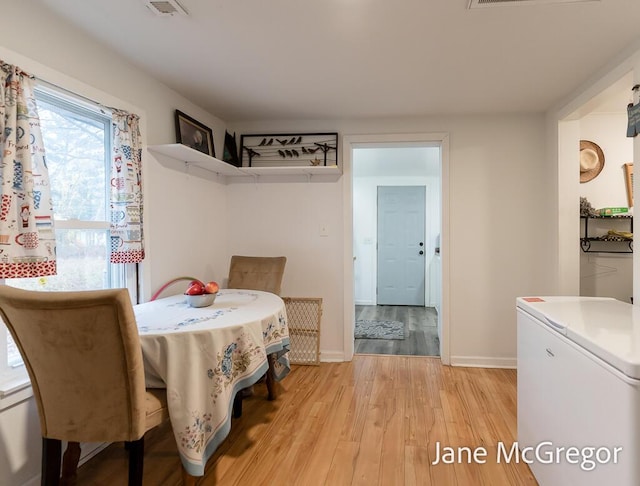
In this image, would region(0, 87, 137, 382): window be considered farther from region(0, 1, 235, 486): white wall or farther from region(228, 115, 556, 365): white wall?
region(228, 115, 556, 365): white wall

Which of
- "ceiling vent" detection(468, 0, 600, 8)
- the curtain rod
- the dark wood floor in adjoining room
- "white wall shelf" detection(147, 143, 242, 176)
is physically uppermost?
"ceiling vent" detection(468, 0, 600, 8)

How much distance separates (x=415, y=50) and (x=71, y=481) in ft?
9.11

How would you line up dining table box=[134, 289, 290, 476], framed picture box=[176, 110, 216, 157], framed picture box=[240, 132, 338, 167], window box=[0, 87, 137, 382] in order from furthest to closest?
framed picture box=[240, 132, 338, 167] < framed picture box=[176, 110, 216, 157] < window box=[0, 87, 137, 382] < dining table box=[134, 289, 290, 476]

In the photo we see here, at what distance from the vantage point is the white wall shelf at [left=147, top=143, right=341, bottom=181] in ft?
7.57

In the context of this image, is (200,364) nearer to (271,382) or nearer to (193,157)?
(271,382)

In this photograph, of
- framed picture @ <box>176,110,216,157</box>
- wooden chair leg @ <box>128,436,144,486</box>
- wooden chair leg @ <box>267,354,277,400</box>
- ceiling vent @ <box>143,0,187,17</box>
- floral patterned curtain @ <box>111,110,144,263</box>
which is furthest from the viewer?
framed picture @ <box>176,110,216,157</box>

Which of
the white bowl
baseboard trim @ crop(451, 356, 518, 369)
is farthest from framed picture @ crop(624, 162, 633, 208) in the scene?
the white bowl

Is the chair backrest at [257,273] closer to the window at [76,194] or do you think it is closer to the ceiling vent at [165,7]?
the window at [76,194]

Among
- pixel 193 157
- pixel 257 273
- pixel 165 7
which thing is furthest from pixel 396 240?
pixel 165 7

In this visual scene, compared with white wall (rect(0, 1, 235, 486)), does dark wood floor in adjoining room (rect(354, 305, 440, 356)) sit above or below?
below

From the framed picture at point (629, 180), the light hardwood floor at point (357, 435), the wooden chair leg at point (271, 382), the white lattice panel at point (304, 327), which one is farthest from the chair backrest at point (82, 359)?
the framed picture at point (629, 180)

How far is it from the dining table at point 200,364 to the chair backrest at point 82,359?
0.16m

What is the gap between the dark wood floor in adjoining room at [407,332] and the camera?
11.6 ft

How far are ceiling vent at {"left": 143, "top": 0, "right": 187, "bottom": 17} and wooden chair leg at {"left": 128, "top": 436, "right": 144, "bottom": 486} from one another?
1.82m
